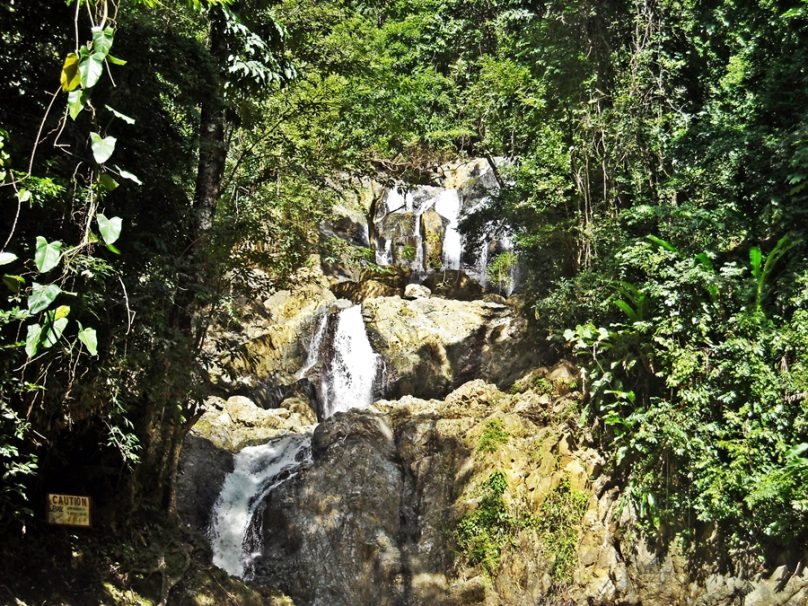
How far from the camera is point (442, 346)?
1623 cm

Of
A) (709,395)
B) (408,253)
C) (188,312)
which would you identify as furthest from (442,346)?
(188,312)

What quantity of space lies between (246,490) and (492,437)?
14.2 feet

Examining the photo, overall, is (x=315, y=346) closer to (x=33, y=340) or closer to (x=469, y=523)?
(x=469, y=523)

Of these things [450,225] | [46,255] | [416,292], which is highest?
[450,225]

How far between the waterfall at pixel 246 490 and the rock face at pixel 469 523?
36 centimetres

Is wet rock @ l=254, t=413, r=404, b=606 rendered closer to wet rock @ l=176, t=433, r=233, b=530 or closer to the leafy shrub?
wet rock @ l=176, t=433, r=233, b=530

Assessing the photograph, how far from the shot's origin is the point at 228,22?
8.00 metres

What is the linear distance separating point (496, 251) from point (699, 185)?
335 inches

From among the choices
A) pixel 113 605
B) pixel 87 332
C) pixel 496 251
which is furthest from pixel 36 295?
pixel 496 251

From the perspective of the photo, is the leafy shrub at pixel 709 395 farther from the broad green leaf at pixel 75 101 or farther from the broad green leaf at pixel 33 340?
the broad green leaf at pixel 75 101

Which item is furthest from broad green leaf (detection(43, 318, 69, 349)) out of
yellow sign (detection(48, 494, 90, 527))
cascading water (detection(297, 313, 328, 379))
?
cascading water (detection(297, 313, 328, 379))

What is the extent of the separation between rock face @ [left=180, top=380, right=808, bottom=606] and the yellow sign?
14.9 ft

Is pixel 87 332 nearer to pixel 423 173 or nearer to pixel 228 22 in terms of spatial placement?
pixel 228 22

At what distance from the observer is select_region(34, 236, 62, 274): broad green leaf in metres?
3.06
